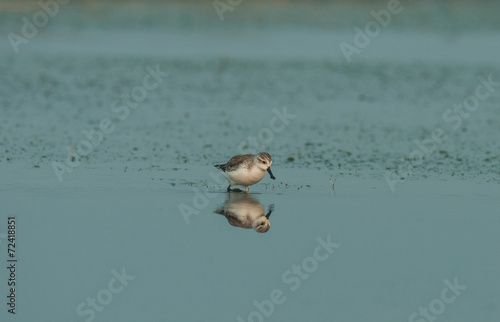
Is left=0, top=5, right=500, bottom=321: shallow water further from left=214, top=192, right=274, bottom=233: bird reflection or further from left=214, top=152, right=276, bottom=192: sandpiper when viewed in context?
left=214, top=152, right=276, bottom=192: sandpiper

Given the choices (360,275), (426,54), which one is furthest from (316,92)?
(360,275)

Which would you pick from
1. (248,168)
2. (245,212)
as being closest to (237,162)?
(248,168)

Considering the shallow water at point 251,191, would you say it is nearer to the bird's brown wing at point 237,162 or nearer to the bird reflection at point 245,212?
the bird reflection at point 245,212

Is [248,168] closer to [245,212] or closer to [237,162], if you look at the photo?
[237,162]

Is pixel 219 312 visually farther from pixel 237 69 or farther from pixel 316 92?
pixel 237 69

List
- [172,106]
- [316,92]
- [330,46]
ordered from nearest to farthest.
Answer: [172,106] < [316,92] < [330,46]

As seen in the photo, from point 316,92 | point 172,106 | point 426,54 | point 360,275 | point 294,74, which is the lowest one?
point 360,275

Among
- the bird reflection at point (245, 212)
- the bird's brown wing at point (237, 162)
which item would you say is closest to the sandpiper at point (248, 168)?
the bird's brown wing at point (237, 162)
